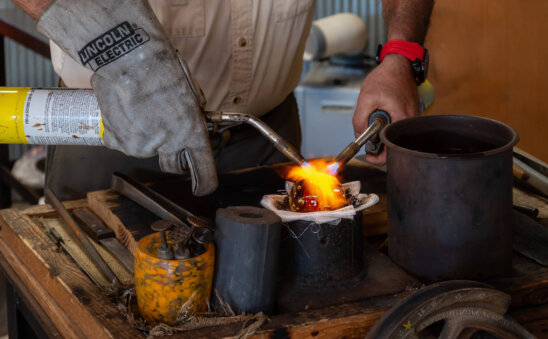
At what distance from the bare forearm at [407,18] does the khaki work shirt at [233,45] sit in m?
0.21

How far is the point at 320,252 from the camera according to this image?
1068mm

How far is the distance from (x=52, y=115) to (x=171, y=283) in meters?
0.42

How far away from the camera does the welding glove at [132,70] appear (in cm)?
110

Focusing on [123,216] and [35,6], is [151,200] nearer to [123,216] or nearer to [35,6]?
[123,216]

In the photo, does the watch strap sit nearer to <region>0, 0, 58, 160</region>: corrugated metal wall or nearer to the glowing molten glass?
the glowing molten glass

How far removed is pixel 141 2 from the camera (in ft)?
3.70

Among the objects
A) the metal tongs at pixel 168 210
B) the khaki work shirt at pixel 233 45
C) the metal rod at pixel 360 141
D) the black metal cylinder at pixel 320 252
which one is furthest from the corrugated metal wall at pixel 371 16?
the black metal cylinder at pixel 320 252

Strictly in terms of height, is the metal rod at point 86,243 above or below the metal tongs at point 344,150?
below

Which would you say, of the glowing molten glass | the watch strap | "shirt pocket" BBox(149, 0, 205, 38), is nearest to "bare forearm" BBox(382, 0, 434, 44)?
the watch strap

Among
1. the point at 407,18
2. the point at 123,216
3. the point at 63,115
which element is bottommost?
the point at 123,216

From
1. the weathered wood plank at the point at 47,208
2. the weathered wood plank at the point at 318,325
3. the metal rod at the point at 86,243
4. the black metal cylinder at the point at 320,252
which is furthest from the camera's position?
A: the weathered wood plank at the point at 47,208

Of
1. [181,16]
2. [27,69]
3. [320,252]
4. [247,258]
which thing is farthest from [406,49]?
[27,69]

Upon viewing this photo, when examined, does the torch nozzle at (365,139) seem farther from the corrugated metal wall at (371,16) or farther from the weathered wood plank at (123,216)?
the corrugated metal wall at (371,16)

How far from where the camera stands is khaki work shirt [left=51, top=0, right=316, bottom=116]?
5.03 feet
